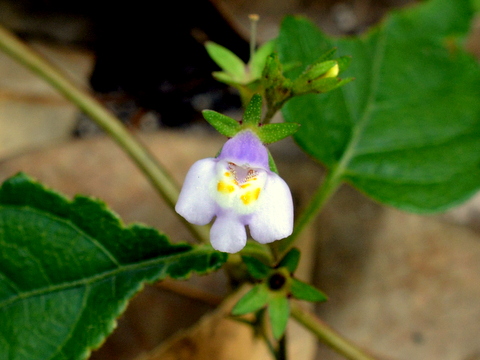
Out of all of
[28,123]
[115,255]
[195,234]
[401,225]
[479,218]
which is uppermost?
[28,123]

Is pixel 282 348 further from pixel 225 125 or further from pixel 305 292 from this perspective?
pixel 225 125

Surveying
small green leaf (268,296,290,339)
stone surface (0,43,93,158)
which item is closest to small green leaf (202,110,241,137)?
small green leaf (268,296,290,339)

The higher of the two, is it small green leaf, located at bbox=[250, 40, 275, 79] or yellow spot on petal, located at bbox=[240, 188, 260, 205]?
small green leaf, located at bbox=[250, 40, 275, 79]

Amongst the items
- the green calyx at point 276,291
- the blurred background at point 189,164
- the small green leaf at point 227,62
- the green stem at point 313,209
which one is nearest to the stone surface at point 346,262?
the blurred background at point 189,164

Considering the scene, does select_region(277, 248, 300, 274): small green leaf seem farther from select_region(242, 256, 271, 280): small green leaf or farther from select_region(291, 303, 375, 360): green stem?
select_region(291, 303, 375, 360): green stem

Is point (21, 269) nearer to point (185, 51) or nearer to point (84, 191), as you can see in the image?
point (84, 191)

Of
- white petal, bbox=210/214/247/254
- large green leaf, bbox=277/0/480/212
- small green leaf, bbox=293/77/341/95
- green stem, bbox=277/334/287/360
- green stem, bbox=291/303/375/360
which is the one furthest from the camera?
large green leaf, bbox=277/0/480/212

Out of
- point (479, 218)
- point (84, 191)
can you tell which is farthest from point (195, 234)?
point (479, 218)
